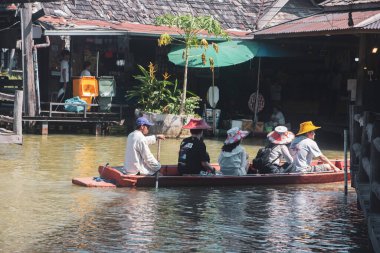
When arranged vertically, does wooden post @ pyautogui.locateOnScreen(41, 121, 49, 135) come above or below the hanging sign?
below

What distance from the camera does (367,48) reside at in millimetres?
22812

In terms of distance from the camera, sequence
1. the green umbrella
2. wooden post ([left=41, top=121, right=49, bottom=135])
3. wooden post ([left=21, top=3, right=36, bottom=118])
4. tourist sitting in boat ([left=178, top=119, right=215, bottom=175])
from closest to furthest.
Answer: tourist sitting in boat ([left=178, top=119, right=215, bottom=175]) → wooden post ([left=21, top=3, right=36, bottom=118]) → wooden post ([left=41, top=121, right=49, bottom=135]) → the green umbrella

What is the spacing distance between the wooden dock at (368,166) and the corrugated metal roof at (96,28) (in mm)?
11507

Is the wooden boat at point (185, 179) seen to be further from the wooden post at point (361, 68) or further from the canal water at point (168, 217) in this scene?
the wooden post at point (361, 68)

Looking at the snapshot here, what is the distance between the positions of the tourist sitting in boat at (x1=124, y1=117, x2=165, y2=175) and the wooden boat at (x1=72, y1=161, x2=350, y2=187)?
0.21 m

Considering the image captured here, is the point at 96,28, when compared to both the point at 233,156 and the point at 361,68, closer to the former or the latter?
the point at 361,68

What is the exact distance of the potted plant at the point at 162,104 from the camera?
22.8 metres

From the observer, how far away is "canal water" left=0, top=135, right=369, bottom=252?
10.1 metres

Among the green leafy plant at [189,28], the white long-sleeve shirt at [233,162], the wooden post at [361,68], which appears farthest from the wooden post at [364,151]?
the green leafy plant at [189,28]

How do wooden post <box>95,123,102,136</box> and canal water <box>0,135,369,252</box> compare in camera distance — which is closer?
canal water <box>0,135,369,252</box>

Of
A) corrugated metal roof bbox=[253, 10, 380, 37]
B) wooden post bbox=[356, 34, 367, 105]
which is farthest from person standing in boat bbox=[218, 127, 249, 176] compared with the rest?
wooden post bbox=[356, 34, 367, 105]

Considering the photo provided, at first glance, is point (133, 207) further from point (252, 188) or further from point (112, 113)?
point (112, 113)

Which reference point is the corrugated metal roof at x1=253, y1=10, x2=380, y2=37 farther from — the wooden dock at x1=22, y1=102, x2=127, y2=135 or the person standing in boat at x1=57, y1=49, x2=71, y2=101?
the person standing in boat at x1=57, y1=49, x2=71, y2=101

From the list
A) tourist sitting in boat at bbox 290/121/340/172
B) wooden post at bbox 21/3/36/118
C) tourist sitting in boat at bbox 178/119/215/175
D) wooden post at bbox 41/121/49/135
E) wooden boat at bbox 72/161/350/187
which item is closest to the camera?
wooden boat at bbox 72/161/350/187
